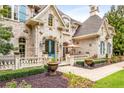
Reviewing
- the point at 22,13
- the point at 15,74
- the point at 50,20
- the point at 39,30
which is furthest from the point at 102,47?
the point at 15,74

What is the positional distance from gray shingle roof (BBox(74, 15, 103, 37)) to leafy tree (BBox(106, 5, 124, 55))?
673 cm

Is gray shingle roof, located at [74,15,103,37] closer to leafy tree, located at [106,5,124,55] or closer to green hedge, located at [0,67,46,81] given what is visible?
leafy tree, located at [106,5,124,55]

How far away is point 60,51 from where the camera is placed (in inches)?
814

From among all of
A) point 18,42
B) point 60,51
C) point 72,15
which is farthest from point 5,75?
point 72,15

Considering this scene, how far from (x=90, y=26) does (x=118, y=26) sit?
908 cm

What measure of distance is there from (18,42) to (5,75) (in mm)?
7529

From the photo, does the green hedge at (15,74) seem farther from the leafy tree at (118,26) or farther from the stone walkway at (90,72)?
the leafy tree at (118,26)

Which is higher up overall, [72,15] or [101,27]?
[72,15]

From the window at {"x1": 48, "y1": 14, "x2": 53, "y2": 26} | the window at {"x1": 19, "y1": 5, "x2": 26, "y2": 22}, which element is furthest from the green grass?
the window at {"x1": 19, "y1": 5, "x2": 26, "y2": 22}

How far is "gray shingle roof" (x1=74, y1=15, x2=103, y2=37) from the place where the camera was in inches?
987

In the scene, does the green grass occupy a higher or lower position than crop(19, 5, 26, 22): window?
lower

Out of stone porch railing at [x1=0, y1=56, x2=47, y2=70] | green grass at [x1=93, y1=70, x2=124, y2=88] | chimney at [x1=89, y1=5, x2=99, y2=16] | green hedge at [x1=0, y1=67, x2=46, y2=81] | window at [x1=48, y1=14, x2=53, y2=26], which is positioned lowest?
green grass at [x1=93, y1=70, x2=124, y2=88]

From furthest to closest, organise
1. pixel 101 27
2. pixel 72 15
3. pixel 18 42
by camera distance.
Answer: pixel 72 15 → pixel 101 27 → pixel 18 42
